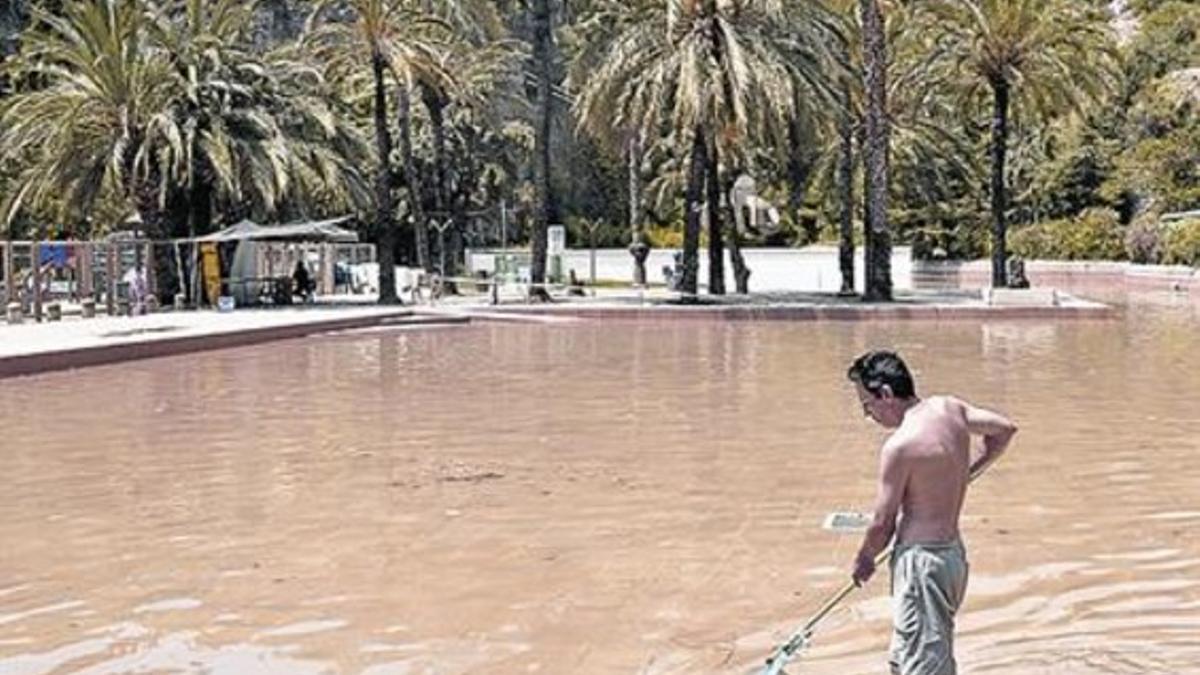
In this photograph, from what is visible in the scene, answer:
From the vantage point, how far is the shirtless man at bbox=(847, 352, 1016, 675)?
497 centimetres

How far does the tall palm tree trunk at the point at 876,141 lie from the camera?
35062mm

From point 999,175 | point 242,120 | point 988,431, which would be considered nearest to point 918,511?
point 988,431

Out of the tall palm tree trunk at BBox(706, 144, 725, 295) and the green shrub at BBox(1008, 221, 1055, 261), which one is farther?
the green shrub at BBox(1008, 221, 1055, 261)

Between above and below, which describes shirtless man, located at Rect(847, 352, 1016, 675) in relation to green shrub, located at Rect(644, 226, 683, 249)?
below

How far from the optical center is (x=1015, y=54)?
130 ft

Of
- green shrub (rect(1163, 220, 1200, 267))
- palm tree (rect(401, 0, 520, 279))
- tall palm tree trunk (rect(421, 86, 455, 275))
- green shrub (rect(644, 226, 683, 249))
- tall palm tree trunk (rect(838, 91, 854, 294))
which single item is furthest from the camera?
green shrub (rect(644, 226, 683, 249))

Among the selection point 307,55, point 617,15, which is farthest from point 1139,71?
point 307,55

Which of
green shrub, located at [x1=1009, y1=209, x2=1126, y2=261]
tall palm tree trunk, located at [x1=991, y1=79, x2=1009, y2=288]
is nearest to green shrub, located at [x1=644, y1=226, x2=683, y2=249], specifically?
green shrub, located at [x1=1009, y1=209, x2=1126, y2=261]

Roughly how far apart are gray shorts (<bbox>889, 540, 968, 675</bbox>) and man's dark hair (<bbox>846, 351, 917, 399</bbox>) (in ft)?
1.58

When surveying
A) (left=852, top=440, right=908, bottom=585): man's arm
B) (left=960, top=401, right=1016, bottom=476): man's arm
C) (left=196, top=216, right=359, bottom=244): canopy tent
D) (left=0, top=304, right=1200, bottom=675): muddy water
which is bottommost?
(left=0, top=304, right=1200, bottom=675): muddy water

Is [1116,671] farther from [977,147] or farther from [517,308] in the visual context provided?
[977,147]

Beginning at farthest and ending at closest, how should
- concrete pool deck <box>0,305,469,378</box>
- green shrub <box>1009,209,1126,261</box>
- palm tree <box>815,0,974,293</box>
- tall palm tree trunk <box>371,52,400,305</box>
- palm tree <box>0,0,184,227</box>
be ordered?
green shrub <box>1009,209,1126,261</box>, palm tree <box>815,0,974,293</box>, tall palm tree trunk <box>371,52,400,305</box>, palm tree <box>0,0,184,227</box>, concrete pool deck <box>0,305,469,378</box>

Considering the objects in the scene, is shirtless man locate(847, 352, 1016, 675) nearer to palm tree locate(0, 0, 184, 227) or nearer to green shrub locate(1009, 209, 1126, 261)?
palm tree locate(0, 0, 184, 227)

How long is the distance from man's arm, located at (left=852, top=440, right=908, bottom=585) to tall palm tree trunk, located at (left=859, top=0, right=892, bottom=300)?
30595 millimetres
